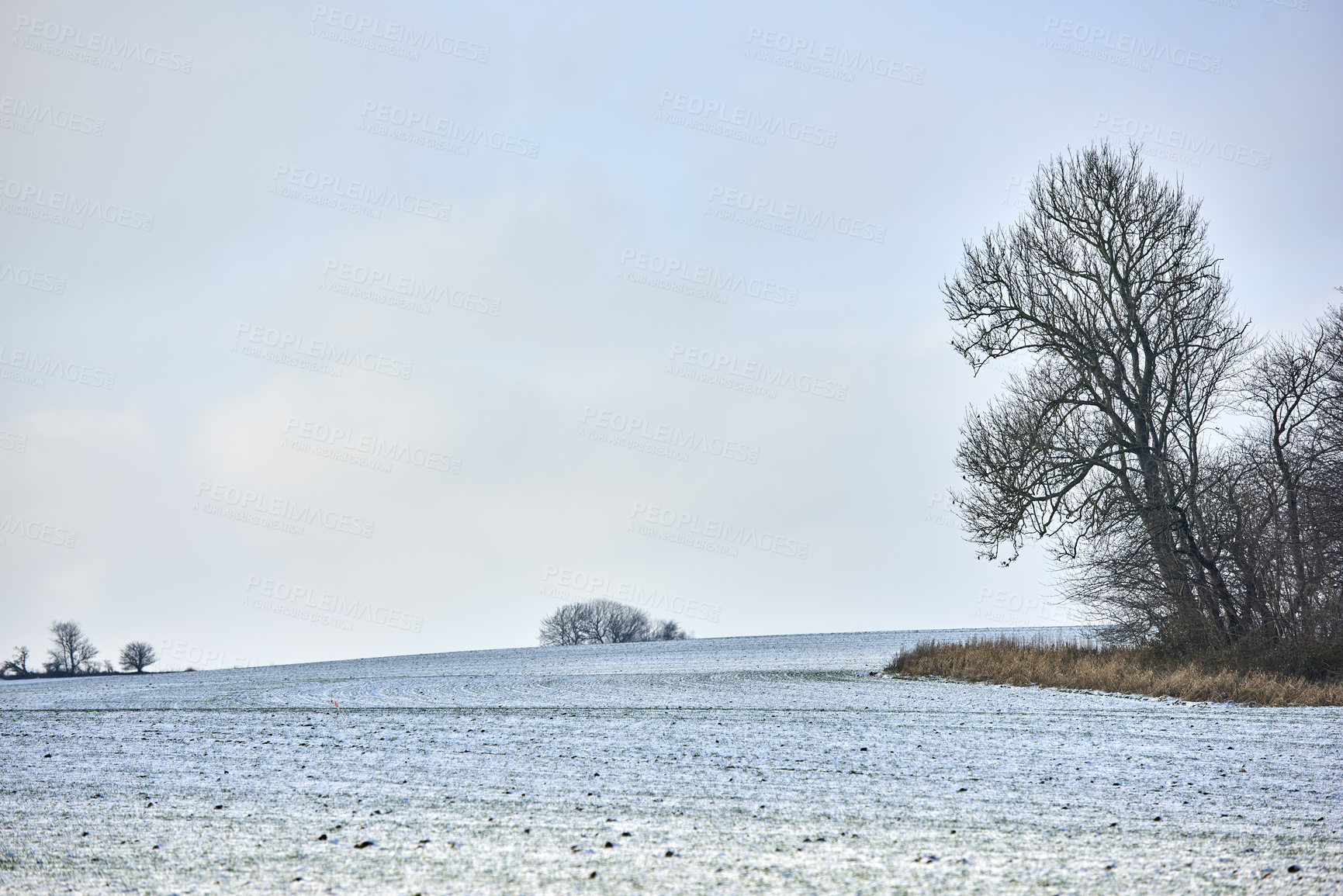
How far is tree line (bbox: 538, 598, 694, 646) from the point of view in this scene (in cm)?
9425

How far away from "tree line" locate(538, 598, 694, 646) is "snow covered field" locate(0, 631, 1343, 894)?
3021 inches

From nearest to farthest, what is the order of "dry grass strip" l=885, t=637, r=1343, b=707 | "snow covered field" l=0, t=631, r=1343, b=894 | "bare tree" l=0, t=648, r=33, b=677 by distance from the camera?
"snow covered field" l=0, t=631, r=1343, b=894
"dry grass strip" l=885, t=637, r=1343, b=707
"bare tree" l=0, t=648, r=33, b=677

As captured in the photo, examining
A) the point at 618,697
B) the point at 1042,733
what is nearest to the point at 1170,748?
the point at 1042,733

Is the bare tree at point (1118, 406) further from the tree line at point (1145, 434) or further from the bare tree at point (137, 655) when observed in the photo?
the bare tree at point (137, 655)

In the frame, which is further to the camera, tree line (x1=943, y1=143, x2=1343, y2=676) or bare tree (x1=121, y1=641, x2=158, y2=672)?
bare tree (x1=121, y1=641, x2=158, y2=672)

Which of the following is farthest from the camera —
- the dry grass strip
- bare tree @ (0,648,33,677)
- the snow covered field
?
bare tree @ (0,648,33,677)

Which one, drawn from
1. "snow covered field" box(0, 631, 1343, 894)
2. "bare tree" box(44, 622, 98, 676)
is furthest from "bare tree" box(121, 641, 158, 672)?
"snow covered field" box(0, 631, 1343, 894)

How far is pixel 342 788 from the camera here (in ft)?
32.3

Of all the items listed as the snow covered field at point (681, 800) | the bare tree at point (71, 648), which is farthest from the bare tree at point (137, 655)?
the snow covered field at point (681, 800)

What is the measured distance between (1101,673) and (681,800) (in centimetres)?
1622

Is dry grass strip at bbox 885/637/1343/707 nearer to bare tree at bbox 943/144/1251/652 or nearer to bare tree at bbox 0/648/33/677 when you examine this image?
bare tree at bbox 943/144/1251/652

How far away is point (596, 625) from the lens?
9556 cm

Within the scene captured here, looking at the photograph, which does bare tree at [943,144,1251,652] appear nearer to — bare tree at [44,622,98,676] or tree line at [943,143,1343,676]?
tree line at [943,143,1343,676]

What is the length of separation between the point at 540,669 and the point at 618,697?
50.3ft
